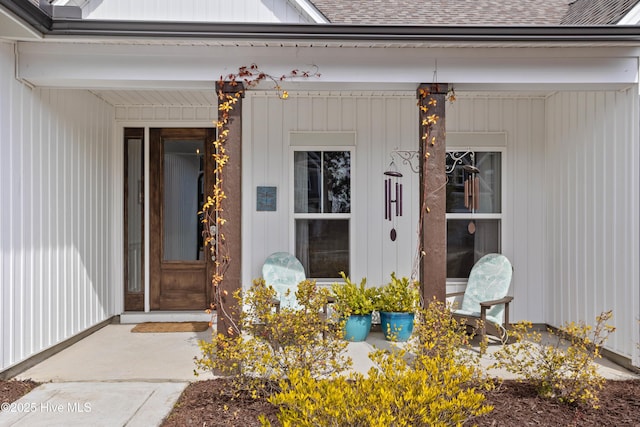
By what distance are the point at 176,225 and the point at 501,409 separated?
168 inches

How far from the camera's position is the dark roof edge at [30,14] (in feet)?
10.7

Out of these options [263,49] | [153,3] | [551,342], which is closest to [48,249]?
[263,49]

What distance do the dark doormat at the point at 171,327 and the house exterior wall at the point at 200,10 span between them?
3.47m

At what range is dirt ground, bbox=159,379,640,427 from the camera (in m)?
3.11

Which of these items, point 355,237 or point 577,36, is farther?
point 355,237

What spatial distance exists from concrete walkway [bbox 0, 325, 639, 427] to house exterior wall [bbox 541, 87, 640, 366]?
26.4 inches

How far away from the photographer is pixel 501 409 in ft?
10.8

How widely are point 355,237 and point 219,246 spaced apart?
215 cm

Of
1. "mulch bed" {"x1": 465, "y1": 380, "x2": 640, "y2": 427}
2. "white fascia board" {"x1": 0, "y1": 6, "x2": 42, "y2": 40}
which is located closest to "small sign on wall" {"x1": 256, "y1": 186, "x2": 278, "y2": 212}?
"white fascia board" {"x1": 0, "y1": 6, "x2": 42, "y2": 40}

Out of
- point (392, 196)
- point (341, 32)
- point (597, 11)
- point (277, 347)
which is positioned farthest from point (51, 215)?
point (597, 11)

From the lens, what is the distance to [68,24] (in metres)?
3.68

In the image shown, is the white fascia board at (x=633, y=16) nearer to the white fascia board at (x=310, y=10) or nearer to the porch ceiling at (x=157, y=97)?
the white fascia board at (x=310, y=10)

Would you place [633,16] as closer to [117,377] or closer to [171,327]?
[117,377]

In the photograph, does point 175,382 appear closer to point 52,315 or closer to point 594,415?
point 52,315
